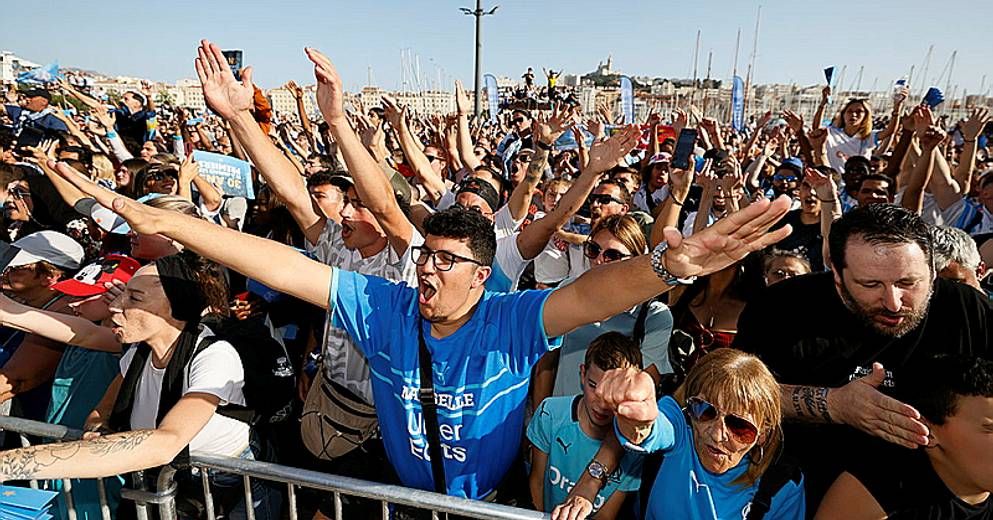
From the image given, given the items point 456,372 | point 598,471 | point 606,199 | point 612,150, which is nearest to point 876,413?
point 598,471

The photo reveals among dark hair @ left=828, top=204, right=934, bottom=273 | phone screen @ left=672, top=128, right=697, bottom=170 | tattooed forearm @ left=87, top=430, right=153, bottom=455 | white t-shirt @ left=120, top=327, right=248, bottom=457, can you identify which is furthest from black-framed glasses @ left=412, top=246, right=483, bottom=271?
phone screen @ left=672, top=128, right=697, bottom=170

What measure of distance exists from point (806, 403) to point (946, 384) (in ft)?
1.48

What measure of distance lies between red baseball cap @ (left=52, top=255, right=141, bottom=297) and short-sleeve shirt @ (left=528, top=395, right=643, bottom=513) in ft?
7.03

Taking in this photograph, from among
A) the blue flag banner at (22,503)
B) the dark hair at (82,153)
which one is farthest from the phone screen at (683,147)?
the dark hair at (82,153)

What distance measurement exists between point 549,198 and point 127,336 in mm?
3602

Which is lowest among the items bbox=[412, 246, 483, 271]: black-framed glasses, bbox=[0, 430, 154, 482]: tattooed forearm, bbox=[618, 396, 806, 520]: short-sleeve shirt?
bbox=[618, 396, 806, 520]: short-sleeve shirt

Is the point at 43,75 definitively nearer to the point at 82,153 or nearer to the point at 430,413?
the point at 82,153

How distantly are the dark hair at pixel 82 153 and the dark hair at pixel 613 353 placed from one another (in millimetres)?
6209

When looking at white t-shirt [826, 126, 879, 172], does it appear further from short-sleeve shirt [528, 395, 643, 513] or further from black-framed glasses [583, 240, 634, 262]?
short-sleeve shirt [528, 395, 643, 513]

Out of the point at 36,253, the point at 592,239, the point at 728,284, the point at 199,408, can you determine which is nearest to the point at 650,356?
the point at 592,239

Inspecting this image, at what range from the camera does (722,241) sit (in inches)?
67.6

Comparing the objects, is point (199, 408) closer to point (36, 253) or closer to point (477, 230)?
point (477, 230)

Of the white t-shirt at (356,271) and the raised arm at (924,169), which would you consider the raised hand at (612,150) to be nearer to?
the white t-shirt at (356,271)

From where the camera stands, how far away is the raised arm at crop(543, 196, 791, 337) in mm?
1694
